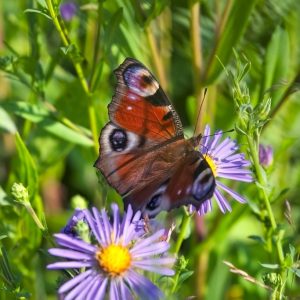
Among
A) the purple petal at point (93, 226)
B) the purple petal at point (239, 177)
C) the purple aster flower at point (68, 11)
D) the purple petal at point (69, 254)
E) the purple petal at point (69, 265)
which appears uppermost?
the purple aster flower at point (68, 11)

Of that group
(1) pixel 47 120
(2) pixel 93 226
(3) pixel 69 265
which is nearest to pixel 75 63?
(1) pixel 47 120

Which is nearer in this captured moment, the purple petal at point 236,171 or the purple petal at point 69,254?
the purple petal at point 69,254

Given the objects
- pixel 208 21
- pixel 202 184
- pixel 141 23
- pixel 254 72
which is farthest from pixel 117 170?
pixel 208 21

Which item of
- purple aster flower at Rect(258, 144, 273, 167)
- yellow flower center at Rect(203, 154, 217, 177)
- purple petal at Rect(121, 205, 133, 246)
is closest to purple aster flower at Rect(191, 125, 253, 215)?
yellow flower center at Rect(203, 154, 217, 177)

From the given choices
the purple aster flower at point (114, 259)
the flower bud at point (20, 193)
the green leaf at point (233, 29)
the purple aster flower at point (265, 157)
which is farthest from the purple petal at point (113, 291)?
the green leaf at point (233, 29)

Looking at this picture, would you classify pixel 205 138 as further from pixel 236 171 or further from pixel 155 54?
pixel 155 54

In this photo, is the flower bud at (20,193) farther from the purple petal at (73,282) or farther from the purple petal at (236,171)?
the purple petal at (236,171)
